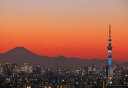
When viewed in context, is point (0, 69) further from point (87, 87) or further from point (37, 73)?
point (87, 87)

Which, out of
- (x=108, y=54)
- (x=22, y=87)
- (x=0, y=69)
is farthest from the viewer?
(x=108, y=54)

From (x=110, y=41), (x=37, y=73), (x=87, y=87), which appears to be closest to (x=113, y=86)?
(x=87, y=87)

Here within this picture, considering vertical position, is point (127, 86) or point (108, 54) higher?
point (108, 54)

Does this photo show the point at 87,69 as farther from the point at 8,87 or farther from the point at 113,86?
the point at 8,87

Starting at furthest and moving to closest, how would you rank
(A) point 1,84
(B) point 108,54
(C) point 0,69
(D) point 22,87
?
(B) point 108,54
(C) point 0,69
(A) point 1,84
(D) point 22,87

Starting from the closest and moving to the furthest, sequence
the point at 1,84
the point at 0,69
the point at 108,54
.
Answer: the point at 1,84 → the point at 0,69 → the point at 108,54

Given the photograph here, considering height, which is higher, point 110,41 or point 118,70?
point 110,41

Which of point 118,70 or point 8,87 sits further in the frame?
point 118,70

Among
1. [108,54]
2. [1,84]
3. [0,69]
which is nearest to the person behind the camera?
[1,84]

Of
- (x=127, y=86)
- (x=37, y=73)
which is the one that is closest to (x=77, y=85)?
(x=127, y=86)
